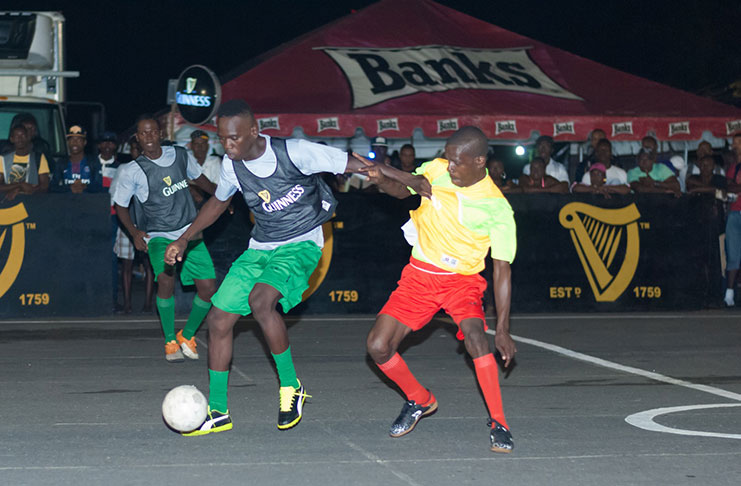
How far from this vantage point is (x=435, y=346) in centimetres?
1092

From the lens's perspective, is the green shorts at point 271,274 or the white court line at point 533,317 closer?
the green shorts at point 271,274

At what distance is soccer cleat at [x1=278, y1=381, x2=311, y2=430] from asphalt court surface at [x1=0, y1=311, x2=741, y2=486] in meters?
0.09

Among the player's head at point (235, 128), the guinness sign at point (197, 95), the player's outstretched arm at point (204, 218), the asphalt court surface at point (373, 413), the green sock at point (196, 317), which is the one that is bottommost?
the asphalt court surface at point (373, 413)

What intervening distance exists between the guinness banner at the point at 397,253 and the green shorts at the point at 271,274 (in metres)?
5.37

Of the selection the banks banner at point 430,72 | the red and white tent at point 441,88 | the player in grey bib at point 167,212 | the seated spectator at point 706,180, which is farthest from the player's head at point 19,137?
the seated spectator at point 706,180

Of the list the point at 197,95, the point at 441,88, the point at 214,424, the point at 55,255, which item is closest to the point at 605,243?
the point at 441,88

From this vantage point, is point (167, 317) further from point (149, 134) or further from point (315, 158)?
point (315, 158)

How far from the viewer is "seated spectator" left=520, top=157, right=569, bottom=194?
14531 millimetres

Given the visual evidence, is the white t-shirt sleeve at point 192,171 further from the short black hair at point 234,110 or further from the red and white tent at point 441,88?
the red and white tent at point 441,88

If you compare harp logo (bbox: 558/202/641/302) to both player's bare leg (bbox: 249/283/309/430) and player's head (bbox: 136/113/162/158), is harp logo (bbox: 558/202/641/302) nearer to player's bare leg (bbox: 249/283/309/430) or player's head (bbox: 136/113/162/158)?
player's head (bbox: 136/113/162/158)

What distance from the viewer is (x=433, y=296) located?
6719 mm

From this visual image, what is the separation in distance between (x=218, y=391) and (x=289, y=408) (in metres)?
0.45

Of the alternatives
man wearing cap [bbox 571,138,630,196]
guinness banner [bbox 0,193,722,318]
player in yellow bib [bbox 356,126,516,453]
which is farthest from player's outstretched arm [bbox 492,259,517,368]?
man wearing cap [bbox 571,138,630,196]

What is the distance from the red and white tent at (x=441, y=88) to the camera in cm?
1650
